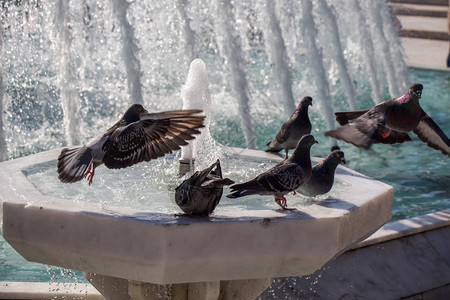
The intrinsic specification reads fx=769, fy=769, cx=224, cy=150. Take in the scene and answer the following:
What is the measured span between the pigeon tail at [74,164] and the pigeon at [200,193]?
1.20ft

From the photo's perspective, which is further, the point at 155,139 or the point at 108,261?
the point at 155,139

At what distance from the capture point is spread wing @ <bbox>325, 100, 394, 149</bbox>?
8.96 ft

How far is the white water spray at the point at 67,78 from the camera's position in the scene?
256 inches

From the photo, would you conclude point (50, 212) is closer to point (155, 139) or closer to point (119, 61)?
point (155, 139)

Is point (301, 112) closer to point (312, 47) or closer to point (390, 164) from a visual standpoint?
point (390, 164)

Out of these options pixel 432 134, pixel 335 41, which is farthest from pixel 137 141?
pixel 335 41

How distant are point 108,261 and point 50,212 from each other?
0.88 ft

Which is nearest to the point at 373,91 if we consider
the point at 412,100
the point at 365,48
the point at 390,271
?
the point at 365,48

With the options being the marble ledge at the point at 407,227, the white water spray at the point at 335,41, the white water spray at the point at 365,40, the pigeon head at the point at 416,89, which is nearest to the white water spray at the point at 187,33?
the white water spray at the point at 335,41

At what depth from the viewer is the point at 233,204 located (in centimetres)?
314

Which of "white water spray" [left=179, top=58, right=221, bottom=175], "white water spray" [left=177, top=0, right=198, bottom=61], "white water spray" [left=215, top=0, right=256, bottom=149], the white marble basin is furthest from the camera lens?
"white water spray" [left=177, top=0, right=198, bottom=61]

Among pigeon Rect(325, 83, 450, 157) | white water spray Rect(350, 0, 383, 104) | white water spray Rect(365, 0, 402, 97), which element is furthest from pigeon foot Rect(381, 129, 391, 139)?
white water spray Rect(365, 0, 402, 97)

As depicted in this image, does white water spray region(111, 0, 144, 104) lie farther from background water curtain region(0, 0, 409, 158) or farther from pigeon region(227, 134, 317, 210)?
pigeon region(227, 134, 317, 210)

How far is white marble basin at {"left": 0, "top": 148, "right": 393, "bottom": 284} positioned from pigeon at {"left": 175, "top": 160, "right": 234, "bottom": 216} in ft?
0.15
